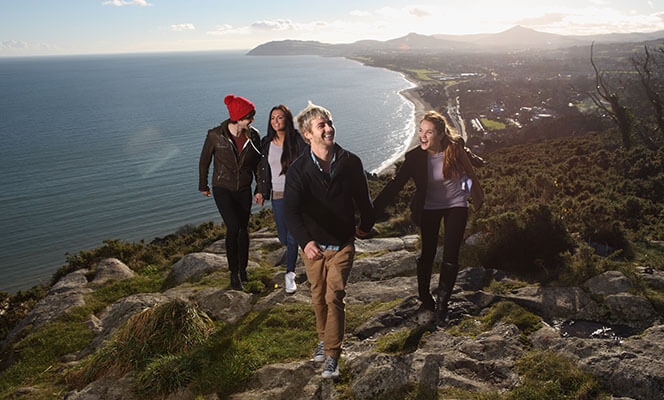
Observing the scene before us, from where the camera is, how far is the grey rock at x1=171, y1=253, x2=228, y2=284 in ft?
22.9

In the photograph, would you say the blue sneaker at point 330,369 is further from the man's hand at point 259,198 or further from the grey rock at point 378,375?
the man's hand at point 259,198

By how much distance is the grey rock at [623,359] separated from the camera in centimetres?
282

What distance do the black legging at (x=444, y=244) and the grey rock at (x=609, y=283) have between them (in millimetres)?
1851

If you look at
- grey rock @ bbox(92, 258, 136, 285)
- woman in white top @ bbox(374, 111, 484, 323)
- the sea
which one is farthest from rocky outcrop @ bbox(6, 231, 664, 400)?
the sea

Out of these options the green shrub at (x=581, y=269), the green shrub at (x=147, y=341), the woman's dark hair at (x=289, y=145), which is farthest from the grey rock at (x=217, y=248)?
the green shrub at (x=581, y=269)

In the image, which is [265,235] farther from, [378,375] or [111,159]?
[111,159]

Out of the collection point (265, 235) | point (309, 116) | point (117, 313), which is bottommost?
point (265, 235)

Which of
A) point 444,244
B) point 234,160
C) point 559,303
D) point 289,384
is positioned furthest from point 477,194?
point 234,160

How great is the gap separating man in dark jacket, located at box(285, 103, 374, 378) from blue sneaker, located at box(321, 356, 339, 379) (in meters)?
0.36

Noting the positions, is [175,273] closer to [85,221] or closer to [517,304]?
[517,304]

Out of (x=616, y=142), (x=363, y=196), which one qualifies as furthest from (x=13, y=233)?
(x=616, y=142)

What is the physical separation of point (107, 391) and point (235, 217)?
2.52m

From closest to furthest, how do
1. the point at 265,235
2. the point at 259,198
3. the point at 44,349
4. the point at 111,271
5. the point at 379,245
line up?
the point at 44,349 < the point at 259,198 < the point at 111,271 < the point at 379,245 < the point at 265,235

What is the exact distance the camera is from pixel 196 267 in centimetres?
720
